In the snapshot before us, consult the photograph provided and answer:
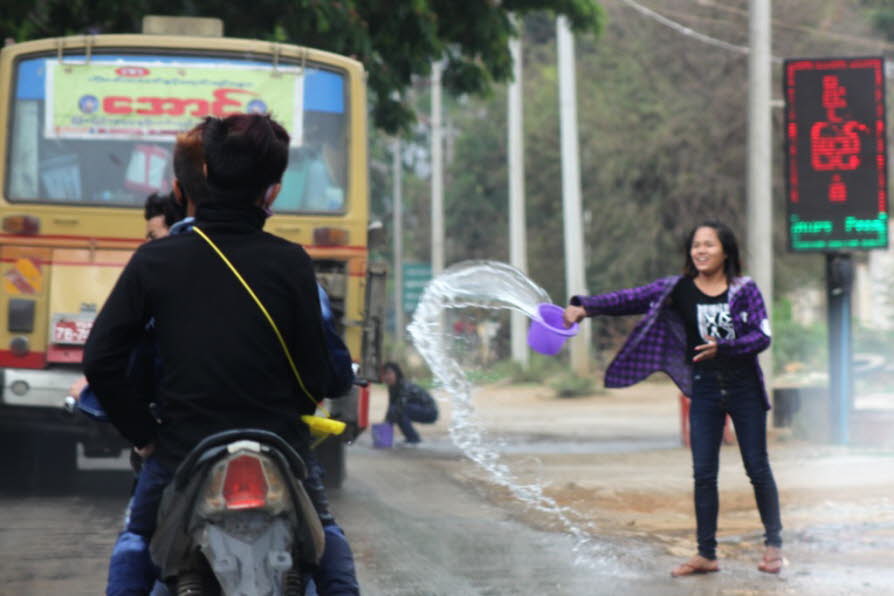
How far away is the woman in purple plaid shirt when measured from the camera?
7.45 metres

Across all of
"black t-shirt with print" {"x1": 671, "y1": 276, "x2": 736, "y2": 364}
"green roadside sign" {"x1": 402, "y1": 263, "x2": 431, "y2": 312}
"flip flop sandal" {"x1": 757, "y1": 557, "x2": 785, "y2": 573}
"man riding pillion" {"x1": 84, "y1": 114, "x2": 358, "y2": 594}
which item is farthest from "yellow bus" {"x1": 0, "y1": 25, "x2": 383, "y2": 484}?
"green roadside sign" {"x1": 402, "y1": 263, "x2": 431, "y2": 312}

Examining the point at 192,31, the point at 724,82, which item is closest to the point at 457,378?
the point at 192,31

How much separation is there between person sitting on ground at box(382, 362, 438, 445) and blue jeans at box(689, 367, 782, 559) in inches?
366

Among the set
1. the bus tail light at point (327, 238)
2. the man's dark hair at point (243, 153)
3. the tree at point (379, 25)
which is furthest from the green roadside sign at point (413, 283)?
the man's dark hair at point (243, 153)

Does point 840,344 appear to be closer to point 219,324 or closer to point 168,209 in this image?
point 168,209

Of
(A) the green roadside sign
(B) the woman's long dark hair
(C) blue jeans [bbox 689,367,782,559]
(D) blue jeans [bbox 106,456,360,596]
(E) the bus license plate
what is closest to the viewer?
(D) blue jeans [bbox 106,456,360,596]

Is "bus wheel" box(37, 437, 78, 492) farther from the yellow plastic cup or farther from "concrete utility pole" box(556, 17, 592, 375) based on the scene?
"concrete utility pole" box(556, 17, 592, 375)

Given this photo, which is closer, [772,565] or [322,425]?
[322,425]

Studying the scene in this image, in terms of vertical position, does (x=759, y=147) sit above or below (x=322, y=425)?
above

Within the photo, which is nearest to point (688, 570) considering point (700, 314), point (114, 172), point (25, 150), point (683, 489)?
point (700, 314)

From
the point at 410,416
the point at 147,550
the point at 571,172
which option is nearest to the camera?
the point at 147,550

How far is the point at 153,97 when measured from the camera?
11125mm

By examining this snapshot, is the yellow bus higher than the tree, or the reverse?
the tree

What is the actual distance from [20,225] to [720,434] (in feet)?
17.5
